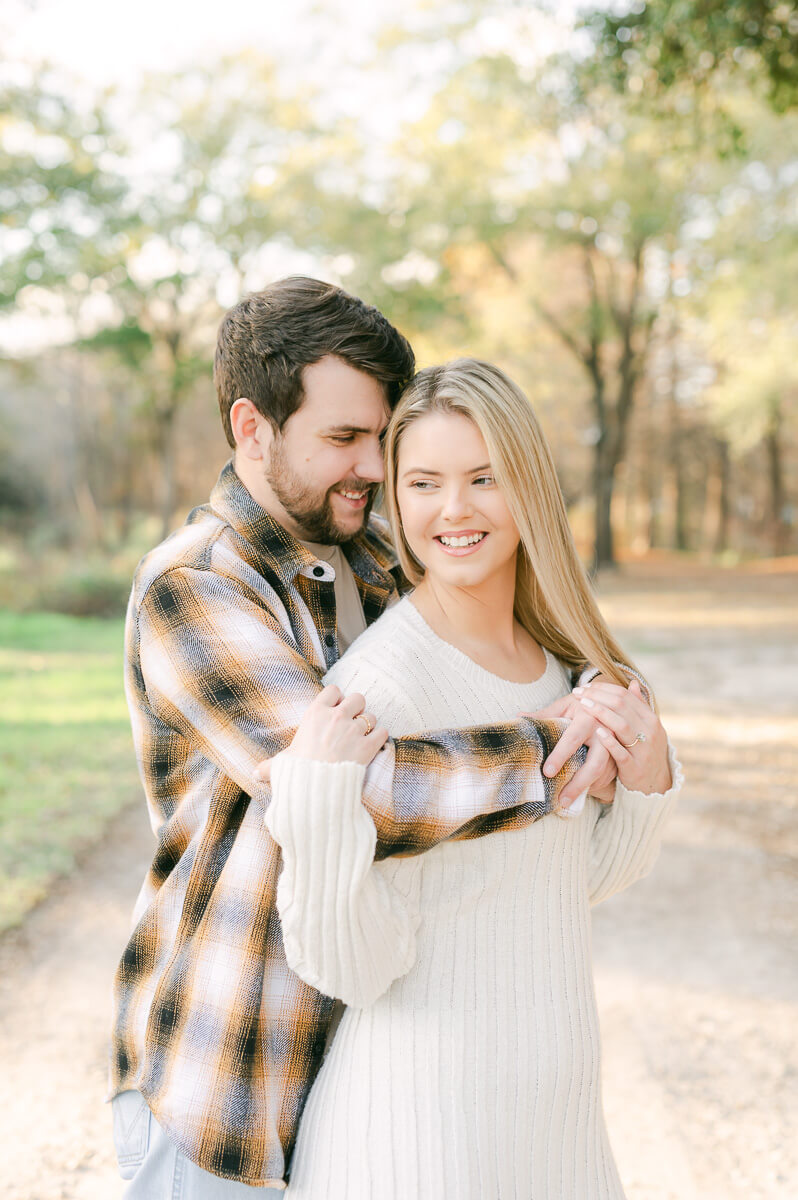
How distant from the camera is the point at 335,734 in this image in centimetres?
153

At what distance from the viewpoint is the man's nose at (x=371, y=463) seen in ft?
6.85

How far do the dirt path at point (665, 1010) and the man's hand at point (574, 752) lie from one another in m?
2.00

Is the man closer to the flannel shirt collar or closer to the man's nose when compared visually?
the flannel shirt collar

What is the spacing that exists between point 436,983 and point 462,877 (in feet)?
0.57

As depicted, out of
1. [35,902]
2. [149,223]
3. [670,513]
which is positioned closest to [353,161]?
[149,223]

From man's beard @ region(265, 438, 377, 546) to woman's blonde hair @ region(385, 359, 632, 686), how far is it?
12 cm

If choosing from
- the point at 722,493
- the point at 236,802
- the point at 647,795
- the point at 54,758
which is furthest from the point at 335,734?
the point at 722,493

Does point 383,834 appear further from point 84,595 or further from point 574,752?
point 84,595

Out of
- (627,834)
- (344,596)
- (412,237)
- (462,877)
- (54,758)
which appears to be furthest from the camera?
(412,237)

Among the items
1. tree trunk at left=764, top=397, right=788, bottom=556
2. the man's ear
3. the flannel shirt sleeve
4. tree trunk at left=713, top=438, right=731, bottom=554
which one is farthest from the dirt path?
tree trunk at left=713, top=438, right=731, bottom=554

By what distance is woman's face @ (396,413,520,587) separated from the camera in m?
1.83

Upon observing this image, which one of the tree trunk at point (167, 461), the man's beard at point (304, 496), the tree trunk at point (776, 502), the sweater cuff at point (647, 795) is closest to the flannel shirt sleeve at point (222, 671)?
the man's beard at point (304, 496)

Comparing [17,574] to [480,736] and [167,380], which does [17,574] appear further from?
[480,736]

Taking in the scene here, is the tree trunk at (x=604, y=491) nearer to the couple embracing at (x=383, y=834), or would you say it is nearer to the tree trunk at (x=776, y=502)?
the tree trunk at (x=776, y=502)
